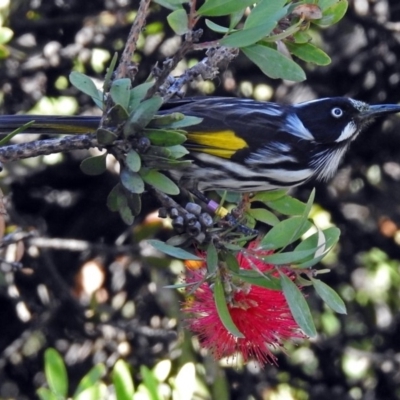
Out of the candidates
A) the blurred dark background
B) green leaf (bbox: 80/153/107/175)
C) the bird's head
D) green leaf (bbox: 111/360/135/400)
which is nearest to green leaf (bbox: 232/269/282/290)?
green leaf (bbox: 80/153/107/175)

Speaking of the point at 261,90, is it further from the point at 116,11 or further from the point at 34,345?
the point at 34,345

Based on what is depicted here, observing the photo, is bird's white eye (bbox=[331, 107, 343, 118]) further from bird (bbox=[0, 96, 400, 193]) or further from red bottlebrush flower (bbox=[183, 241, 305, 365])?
red bottlebrush flower (bbox=[183, 241, 305, 365])

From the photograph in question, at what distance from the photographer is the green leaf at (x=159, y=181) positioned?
202 cm

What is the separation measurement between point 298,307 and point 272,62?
1.72 feet

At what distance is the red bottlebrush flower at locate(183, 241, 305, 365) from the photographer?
7.79 feet

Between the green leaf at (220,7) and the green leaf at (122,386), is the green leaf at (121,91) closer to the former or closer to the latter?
the green leaf at (220,7)

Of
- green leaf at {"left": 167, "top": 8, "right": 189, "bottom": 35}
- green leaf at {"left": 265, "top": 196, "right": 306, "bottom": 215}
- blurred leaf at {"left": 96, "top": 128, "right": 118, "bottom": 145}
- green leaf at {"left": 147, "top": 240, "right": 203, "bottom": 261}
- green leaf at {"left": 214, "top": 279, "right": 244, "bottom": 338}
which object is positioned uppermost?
green leaf at {"left": 167, "top": 8, "right": 189, "bottom": 35}

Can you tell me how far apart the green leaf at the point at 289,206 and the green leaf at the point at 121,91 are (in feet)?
2.52

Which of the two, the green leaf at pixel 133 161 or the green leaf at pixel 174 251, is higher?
the green leaf at pixel 133 161

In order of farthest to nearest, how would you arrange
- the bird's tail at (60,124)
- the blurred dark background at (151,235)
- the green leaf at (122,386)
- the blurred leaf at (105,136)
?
the blurred dark background at (151,235) → the green leaf at (122,386) → the bird's tail at (60,124) → the blurred leaf at (105,136)

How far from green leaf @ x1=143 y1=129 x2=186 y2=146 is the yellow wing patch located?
96cm

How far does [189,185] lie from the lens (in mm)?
3064

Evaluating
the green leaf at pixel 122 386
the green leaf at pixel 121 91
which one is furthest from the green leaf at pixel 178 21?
the green leaf at pixel 122 386

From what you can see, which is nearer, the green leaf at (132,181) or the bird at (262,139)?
the green leaf at (132,181)
